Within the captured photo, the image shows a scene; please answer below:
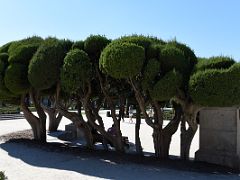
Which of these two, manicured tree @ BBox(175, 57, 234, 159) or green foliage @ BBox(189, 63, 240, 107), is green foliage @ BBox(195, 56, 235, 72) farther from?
green foliage @ BBox(189, 63, 240, 107)

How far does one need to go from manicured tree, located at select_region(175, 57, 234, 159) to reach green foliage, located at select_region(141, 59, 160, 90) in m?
0.86

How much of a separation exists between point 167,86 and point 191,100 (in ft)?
3.66

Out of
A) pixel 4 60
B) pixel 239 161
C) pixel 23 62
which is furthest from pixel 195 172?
pixel 4 60

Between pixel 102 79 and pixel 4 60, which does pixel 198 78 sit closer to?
pixel 102 79

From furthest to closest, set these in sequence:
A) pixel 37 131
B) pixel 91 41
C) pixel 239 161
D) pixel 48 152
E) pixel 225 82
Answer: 1. pixel 37 131
2. pixel 48 152
3. pixel 91 41
4. pixel 239 161
5. pixel 225 82

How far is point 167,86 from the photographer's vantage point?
34.7 ft

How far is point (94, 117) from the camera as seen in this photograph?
1423cm

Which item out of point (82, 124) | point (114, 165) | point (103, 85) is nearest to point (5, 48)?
point (82, 124)

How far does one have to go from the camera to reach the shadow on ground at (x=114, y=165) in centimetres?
1017

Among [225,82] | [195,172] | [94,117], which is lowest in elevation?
[195,172]

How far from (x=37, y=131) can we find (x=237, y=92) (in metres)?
9.48

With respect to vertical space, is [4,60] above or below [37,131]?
above

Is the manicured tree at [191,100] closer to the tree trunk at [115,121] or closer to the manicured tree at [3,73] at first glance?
the tree trunk at [115,121]

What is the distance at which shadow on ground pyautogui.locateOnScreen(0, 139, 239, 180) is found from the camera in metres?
10.2
